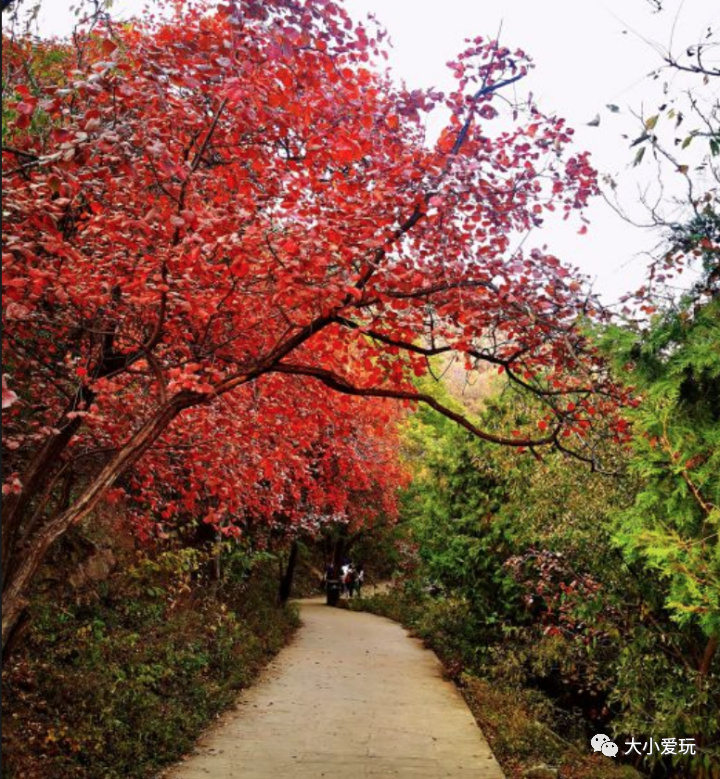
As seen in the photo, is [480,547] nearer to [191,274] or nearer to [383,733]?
[383,733]

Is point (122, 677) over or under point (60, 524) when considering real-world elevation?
under

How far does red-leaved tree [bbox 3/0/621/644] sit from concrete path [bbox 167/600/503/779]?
401 cm

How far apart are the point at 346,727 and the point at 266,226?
25.1ft

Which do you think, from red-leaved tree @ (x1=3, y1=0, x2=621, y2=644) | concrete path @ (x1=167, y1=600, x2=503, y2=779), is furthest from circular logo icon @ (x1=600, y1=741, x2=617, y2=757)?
red-leaved tree @ (x1=3, y1=0, x2=621, y2=644)

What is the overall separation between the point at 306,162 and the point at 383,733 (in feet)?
24.5

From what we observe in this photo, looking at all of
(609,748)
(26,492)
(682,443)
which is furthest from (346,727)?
(682,443)

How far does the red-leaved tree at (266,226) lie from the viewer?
181 inches

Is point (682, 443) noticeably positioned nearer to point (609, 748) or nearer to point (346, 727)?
point (609, 748)

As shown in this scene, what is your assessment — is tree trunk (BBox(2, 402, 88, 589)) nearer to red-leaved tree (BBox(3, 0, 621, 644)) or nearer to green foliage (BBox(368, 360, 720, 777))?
red-leaved tree (BBox(3, 0, 621, 644))

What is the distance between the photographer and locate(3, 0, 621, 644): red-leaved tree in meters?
4.60

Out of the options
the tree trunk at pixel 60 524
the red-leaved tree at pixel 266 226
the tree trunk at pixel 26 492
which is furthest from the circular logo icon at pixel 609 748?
the tree trunk at pixel 26 492

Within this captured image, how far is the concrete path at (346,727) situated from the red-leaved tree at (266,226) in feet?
Result: 13.1

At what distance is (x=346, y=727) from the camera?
33.2ft

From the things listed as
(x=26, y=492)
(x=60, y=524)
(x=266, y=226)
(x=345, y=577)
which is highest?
(x=266, y=226)
